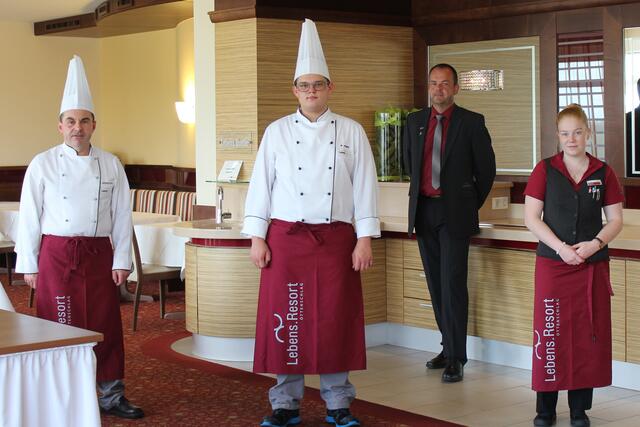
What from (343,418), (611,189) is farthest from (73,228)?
(611,189)

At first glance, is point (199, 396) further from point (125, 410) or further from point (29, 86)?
point (29, 86)

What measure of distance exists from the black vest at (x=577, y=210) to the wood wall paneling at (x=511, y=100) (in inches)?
86.7

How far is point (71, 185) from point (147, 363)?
1753mm

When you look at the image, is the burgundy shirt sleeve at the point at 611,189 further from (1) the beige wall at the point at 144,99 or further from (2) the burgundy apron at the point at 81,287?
(1) the beige wall at the point at 144,99

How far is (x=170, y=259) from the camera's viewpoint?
26.1ft

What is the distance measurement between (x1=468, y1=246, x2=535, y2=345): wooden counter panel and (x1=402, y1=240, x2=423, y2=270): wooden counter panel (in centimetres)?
39

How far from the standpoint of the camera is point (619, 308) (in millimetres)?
5234

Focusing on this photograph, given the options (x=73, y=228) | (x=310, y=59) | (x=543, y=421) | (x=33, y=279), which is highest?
(x=310, y=59)

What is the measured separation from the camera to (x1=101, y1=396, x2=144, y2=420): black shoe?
15.8ft

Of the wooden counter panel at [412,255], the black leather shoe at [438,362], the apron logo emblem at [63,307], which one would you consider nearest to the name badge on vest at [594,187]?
the black leather shoe at [438,362]

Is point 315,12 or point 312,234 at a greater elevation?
point 315,12

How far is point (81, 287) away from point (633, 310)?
2630 millimetres

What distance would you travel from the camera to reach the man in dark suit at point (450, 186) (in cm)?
555

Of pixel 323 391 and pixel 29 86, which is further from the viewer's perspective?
pixel 29 86
